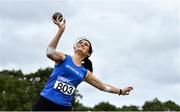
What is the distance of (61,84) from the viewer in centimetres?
1076

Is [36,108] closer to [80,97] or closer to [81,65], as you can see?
[81,65]

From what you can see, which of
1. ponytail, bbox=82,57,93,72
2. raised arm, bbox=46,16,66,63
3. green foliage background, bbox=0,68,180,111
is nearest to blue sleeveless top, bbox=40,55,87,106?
raised arm, bbox=46,16,66,63

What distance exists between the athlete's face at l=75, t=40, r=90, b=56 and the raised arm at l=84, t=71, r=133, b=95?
0.46 meters

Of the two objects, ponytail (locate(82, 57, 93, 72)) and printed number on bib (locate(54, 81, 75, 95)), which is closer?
printed number on bib (locate(54, 81, 75, 95))

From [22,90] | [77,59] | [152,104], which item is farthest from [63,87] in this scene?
[152,104]

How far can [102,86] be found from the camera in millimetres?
11914

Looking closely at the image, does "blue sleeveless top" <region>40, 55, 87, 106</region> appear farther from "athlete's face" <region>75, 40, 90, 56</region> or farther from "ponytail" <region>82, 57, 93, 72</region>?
"ponytail" <region>82, 57, 93, 72</region>

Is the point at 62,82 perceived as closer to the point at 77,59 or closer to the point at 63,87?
the point at 63,87

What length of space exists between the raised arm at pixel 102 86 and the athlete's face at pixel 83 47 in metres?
0.46

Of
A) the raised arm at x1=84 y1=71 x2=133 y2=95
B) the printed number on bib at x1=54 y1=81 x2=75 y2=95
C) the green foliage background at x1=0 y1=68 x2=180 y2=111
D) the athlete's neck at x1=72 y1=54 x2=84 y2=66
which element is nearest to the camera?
the printed number on bib at x1=54 y1=81 x2=75 y2=95

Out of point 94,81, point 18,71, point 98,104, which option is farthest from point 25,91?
point 94,81

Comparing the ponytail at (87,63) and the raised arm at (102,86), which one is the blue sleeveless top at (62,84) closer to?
the ponytail at (87,63)

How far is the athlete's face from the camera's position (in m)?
11.1

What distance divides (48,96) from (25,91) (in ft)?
218
